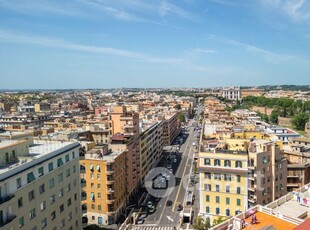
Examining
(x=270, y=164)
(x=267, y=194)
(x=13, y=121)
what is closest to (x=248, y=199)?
(x=267, y=194)

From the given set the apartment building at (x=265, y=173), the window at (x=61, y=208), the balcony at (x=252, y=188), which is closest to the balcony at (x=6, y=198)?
the window at (x=61, y=208)

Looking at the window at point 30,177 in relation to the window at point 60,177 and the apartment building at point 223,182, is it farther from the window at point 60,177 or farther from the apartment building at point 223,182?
the apartment building at point 223,182

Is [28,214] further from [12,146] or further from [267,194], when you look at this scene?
[267,194]

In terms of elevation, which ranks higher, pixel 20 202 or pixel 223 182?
pixel 20 202

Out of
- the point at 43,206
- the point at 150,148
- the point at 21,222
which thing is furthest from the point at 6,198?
the point at 150,148

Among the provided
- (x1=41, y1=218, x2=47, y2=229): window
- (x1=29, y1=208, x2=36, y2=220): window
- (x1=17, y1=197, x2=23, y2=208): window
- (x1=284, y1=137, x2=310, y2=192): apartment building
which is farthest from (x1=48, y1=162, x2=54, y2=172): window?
(x1=284, y1=137, x2=310, y2=192): apartment building

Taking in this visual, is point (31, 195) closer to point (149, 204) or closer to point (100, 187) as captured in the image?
point (100, 187)

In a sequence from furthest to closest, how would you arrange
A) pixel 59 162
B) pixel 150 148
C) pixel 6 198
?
1. pixel 150 148
2. pixel 59 162
3. pixel 6 198

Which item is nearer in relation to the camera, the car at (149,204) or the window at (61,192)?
the window at (61,192)
